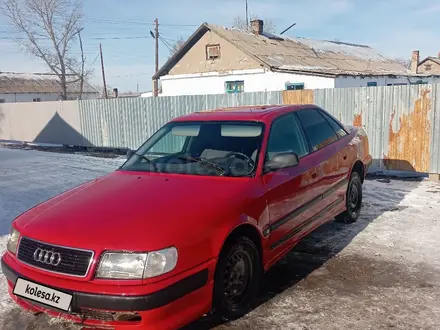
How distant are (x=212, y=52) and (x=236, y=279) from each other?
21.2m

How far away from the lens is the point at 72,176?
32.4ft

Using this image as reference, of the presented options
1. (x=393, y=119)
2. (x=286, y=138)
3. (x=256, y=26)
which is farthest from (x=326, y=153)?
Result: (x=256, y=26)

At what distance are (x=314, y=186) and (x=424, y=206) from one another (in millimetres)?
2999

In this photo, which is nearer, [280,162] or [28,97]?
[280,162]

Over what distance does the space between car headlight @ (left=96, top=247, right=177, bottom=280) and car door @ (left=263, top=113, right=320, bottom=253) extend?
1.20 m

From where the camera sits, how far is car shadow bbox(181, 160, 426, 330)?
12.5 ft

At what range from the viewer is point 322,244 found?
4992mm

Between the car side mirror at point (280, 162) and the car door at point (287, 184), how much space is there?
5cm

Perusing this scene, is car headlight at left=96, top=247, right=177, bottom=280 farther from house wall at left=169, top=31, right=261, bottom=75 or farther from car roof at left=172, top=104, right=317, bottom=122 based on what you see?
house wall at left=169, top=31, right=261, bottom=75

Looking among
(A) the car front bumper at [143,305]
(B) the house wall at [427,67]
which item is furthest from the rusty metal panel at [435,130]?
(B) the house wall at [427,67]

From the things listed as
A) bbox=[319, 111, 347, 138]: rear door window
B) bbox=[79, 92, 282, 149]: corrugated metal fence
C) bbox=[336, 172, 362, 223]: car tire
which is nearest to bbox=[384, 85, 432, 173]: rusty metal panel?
bbox=[79, 92, 282, 149]: corrugated metal fence

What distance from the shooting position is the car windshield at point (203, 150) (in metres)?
3.78

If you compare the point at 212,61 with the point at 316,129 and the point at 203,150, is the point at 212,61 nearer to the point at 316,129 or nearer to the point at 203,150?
the point at 316,129

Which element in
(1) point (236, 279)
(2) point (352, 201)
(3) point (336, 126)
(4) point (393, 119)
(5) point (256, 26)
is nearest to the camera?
(1) point (236, 279)
